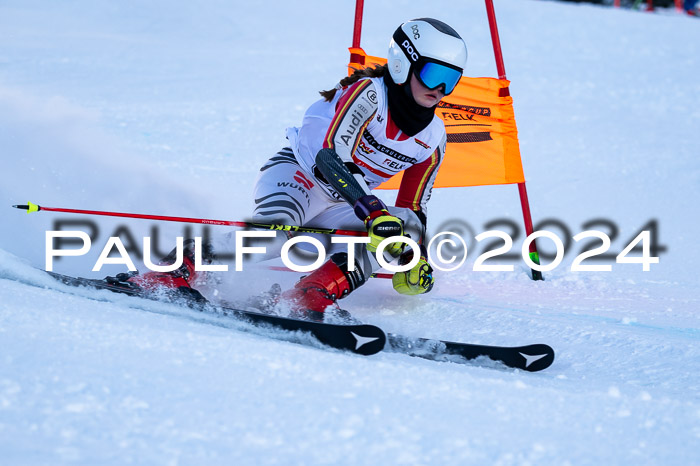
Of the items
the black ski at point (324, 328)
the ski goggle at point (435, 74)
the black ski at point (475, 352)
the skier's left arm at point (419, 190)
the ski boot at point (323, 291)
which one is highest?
the ski goggle at point (435, 74)

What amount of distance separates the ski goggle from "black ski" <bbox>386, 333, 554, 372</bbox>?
0.98 metres

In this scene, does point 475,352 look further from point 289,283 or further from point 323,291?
point 289,283

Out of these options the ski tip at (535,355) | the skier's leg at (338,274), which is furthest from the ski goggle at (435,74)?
the ski tip at (535,355)

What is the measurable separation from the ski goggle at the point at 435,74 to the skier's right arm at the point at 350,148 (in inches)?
8.2

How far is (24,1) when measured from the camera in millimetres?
9953

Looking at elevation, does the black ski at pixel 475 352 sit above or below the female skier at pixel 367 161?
below

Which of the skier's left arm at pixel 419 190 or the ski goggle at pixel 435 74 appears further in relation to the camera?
the skier's left arm at pixel 419 190

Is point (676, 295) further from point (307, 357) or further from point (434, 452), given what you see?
point (434, 452)

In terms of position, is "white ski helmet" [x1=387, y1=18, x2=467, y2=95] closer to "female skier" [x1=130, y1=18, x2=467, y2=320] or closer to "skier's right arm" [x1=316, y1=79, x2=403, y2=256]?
"female skier" [x1=130, y1=18, x2=467, y2=320]

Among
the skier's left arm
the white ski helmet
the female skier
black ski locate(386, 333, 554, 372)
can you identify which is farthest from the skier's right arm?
black ski locate(386, 333, 554, 372)

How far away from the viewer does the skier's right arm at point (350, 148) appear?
2885 mm

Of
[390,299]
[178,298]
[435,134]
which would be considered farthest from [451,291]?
[178,298]

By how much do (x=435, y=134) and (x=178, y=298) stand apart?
1.26m

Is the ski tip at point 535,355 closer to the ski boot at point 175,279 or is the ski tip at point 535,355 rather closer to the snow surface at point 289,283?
the snow surface at point 289,283
